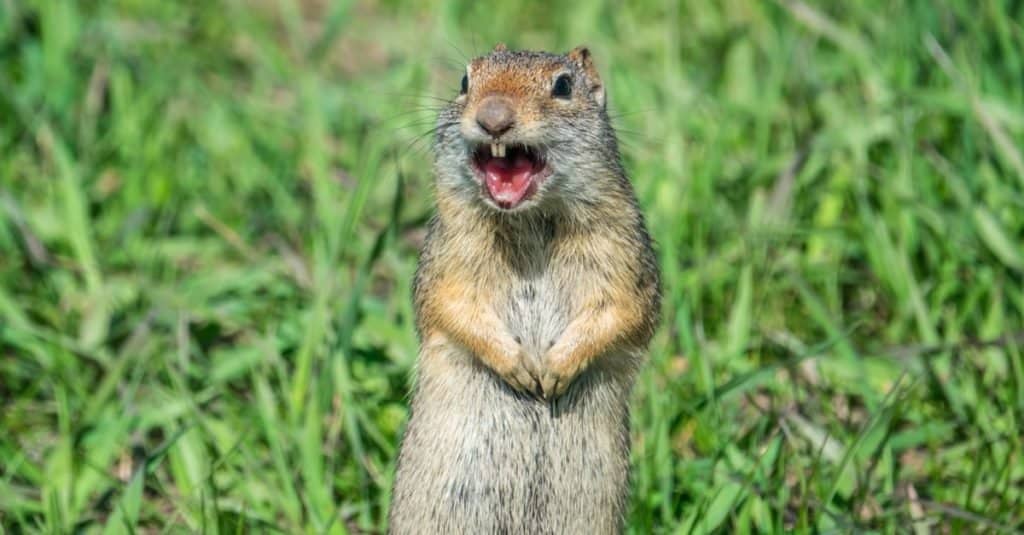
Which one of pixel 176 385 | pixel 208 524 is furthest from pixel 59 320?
pixel 208 524

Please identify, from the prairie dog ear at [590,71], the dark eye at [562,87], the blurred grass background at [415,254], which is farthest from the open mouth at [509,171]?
the blurred grass background at [415,254]

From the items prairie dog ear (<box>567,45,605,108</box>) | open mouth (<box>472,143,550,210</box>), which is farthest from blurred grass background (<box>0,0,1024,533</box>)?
open mouth (<box>472,143,550,210</box>)

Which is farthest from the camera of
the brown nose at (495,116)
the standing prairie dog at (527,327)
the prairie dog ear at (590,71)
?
the prairie dog ear at (590,71)

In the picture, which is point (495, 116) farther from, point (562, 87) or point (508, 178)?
point (562, 87)

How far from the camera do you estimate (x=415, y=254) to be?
16.7 feet

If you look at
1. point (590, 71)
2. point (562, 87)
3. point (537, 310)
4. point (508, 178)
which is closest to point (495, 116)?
point (508, 178)

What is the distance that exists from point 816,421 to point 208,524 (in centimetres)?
151

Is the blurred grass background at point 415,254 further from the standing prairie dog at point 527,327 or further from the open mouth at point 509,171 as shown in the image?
the open mouth at point 509,171

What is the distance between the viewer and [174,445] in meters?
4.01

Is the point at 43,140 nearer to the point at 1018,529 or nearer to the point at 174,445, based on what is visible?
the point at 174,445

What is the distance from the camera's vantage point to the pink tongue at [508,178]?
3.21 metres

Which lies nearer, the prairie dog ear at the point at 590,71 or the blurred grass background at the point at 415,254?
the prairie dog ear at the point at 590,71

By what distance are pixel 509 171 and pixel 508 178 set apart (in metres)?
0.02

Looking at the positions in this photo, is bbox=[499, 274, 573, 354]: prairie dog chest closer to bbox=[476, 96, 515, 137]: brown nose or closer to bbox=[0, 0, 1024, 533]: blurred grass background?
bbox=[476, 96, 515, 137]: brown nose
